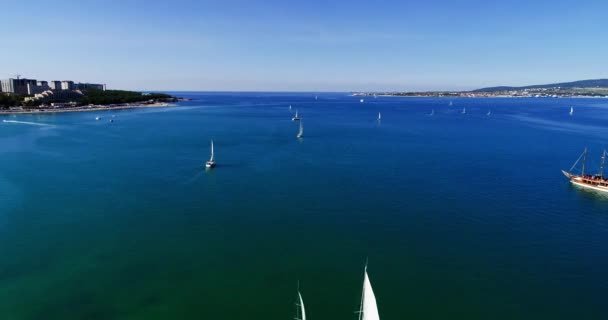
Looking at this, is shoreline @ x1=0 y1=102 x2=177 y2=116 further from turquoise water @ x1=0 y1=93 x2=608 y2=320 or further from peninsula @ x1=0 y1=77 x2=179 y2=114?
turquoise water @ x1=0 y1=93 x2=608 y2=320

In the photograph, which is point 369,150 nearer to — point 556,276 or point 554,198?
point 554,198

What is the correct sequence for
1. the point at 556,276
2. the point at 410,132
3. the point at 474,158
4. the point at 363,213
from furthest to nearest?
1. the point at 410,132
2. the point at 474,158
3. the point at 363,213
4. the point at 556,276

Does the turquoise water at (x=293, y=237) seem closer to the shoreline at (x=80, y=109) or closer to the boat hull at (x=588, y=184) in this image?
the boat hull at (x=588, y=184)

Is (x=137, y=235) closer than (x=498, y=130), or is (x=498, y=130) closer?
(x=137, y=235)

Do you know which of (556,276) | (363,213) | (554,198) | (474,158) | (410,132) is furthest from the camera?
(410,132)

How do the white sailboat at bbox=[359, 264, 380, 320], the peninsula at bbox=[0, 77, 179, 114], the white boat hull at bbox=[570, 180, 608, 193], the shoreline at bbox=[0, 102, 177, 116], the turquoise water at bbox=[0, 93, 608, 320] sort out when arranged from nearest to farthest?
1. the white sailboat at bbox=[359, 264, 380, 320]
2. the turquoise water at bbox=[0, 93, 608, 320]
3. the white boat hull at bbox=[570, 180, 608, 193]
4. the shoreline at bbox=[0, 102, 177, 116]
5. the peninsula at bbox=[0, 77, 179, 114]

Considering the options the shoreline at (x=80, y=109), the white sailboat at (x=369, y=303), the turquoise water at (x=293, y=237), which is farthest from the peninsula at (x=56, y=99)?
the white sailboat at (x=369, y=303)

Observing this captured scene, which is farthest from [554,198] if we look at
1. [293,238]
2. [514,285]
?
[293,238]

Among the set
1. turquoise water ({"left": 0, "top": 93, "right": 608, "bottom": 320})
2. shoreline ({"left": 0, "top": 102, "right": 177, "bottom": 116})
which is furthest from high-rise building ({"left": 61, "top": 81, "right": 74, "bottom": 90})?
turquoise water ({"left": 0, "top": 93, "right": 608, "bottom": 320})
